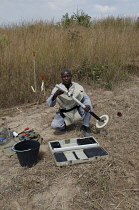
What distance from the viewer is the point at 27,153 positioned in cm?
225

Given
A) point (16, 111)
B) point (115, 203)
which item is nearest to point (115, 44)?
point (16, 111)

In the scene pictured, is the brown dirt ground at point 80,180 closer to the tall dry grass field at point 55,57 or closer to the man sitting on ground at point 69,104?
the man sitting on ground at point 69,104

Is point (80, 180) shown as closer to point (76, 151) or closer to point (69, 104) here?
point (76, 151)

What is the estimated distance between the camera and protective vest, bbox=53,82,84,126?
3064 mm

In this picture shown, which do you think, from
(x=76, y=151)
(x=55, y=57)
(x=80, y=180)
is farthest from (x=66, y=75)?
(x=55, y=57)

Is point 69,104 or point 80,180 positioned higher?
point 69,104

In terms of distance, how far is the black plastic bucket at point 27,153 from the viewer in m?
2.24

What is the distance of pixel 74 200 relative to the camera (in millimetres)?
1889

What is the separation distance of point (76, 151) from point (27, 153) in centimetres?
66

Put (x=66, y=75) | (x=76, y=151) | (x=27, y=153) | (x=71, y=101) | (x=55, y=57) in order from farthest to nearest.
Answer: (x=55, y=57) < (x=71, y=101) < (x=66, y=75) < (x=76, y=151) < (x=27, y=153)

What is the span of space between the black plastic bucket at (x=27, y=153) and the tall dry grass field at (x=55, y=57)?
210cm

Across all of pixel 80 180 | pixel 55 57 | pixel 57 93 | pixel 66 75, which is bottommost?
pixel 80 180

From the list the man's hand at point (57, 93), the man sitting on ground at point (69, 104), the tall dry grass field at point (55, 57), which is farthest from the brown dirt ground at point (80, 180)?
the tall dry grass field at point (55, 57)

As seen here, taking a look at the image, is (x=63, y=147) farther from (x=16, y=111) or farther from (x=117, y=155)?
(x=16, y=111)
